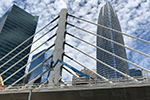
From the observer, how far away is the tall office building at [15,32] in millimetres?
128562

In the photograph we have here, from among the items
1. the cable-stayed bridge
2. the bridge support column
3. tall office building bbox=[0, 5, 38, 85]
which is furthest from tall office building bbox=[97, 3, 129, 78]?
the cable-stayed bridge

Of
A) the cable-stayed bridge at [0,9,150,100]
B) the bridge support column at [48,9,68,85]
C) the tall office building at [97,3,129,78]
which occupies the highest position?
the tall office building at [97,3,129,78]

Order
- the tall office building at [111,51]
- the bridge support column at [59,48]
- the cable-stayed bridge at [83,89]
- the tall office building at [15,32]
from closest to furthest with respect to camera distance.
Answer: the cable-stayed bridge at [83,89] → the bridge support column at [59,48] → the tall office building at [15,32] → the tall office building at [111,51]

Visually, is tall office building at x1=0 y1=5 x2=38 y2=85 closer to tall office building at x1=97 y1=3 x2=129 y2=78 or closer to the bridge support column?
tall office building at x1=97 y1=3 x2=129 y2=78

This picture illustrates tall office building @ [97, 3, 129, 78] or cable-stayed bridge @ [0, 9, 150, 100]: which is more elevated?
tall office building @ [97, 3, 129, 78]

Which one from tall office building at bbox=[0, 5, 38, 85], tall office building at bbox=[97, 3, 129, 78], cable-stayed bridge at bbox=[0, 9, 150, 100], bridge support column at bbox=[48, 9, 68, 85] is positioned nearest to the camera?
cable-stayed bridge at bbox=[0, 9, 150, 100]

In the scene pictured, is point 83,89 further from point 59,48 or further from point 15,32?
point 15,32

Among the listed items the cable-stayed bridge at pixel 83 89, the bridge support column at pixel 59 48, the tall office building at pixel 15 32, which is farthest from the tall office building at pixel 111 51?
the cable-stayed bridge at pixel 83 89

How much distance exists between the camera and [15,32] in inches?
5669

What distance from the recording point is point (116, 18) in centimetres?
19538

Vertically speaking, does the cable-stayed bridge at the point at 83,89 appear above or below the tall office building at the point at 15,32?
below

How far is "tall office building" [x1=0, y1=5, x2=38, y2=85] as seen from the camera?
129m

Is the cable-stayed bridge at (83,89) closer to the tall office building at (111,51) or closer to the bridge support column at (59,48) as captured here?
the bridge support column at (59,48)

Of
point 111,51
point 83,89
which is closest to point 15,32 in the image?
point 111,51
